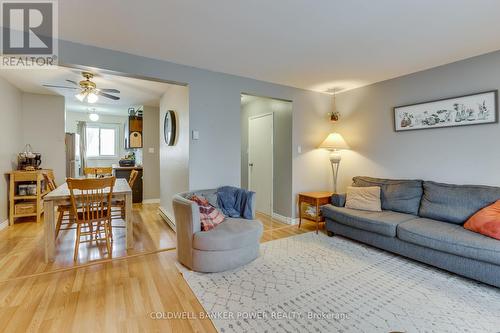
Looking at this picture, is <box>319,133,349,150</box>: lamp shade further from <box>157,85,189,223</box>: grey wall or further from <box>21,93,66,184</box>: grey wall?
<box>21,93,66,184</box>: grey wall

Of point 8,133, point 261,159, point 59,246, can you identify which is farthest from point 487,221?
point 8,133

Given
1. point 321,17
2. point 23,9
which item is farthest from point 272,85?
point 23,9

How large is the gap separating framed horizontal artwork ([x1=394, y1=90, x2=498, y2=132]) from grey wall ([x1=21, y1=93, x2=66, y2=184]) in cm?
622

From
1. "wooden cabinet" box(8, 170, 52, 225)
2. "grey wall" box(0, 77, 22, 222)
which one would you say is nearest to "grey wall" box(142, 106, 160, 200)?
"wooden cabinet" box(8, 170, 52, 225)

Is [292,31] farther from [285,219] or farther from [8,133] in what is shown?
[8,133]

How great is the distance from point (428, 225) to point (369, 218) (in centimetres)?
58

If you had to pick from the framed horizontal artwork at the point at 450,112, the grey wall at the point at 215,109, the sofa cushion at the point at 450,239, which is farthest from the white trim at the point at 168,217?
the framed horizontal artwork at the point at 450,112

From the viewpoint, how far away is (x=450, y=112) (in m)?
3.03

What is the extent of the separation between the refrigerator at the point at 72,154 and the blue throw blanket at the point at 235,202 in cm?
523

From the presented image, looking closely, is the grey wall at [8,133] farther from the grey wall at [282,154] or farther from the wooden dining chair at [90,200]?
the grey wall at [282,154]

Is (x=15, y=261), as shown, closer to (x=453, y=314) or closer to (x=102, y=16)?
(x=102, y=16)

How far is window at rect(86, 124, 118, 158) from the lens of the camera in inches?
292

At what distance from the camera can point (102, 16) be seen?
81.5 inches

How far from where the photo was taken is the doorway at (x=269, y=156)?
13.8 ft
